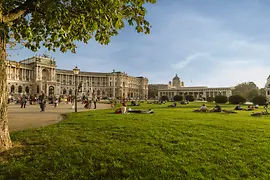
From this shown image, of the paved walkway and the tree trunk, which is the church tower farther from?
the tree trunk

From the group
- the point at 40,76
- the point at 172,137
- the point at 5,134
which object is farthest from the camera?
the point at 40,76

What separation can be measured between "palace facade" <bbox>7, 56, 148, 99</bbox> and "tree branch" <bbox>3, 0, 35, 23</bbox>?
56.3m

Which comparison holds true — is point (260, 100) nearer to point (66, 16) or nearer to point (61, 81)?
point (66, 16)

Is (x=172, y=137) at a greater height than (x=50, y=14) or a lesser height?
lesser

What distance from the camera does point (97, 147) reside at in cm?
581

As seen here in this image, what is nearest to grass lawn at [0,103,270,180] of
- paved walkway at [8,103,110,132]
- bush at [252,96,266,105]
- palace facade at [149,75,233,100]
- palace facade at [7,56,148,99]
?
paved walkway at [8,103,110,132]

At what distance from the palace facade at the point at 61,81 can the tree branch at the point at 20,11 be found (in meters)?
56.3

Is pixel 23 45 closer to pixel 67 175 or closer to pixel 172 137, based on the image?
pixel 67 175

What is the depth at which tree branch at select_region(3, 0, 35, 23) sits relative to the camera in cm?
549

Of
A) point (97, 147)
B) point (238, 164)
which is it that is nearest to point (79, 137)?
point (97, 147)

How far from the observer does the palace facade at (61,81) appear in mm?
89312

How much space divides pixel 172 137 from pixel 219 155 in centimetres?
176

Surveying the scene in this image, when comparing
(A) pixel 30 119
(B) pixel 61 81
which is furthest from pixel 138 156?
(B) pixel 61 81

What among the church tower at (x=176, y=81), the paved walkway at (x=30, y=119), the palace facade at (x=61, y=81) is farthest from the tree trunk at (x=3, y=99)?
the church tower at (x=176, y=81)
